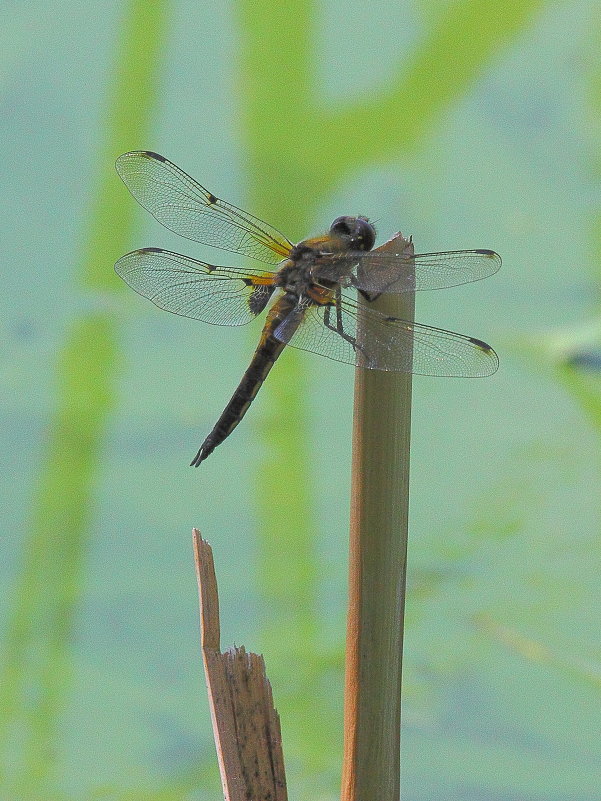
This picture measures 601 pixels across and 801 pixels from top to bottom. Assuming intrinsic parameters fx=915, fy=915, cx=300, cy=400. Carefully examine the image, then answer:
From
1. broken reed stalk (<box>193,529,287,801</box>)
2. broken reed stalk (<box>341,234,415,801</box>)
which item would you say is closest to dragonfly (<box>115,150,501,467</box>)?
broken reed stalk (<box>341,234,415,801</box>)

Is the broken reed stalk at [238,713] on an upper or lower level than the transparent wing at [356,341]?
lower

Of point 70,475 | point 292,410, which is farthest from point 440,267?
point 70,475

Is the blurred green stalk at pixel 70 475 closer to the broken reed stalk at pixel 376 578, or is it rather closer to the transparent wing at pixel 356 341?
the transparent wing at pixel 356 341

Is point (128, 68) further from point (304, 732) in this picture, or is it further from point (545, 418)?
point (304, 732)

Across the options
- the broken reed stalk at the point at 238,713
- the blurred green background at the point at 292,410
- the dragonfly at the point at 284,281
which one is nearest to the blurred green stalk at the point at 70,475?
the blurred green background at the point at 292,410

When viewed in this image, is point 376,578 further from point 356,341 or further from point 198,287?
point 198,287

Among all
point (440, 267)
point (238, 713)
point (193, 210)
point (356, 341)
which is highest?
point (193, 210)
